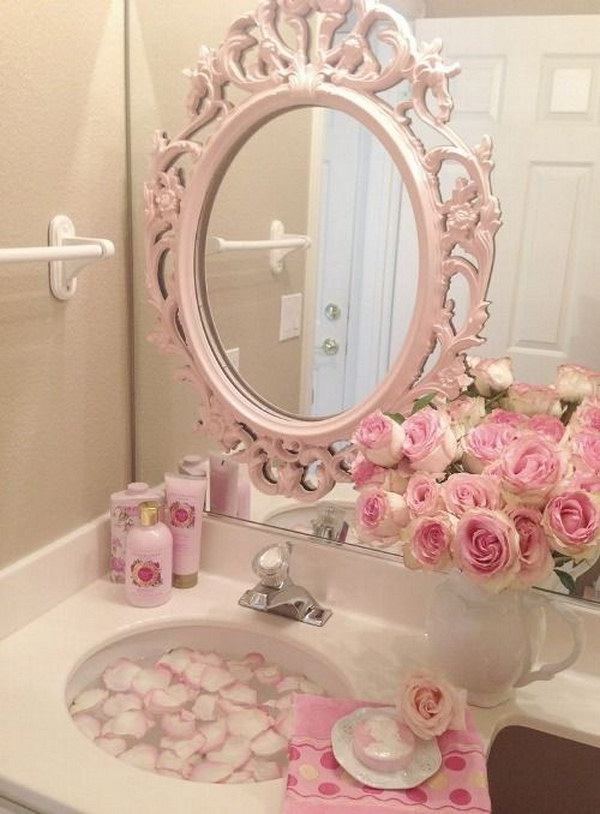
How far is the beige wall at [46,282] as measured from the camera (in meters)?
1.07

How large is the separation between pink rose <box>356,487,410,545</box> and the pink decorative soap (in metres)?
0.20

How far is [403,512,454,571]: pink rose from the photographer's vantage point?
2.79ft

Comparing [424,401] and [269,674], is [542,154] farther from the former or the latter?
[269,674]

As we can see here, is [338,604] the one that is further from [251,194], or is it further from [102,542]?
[251,194]

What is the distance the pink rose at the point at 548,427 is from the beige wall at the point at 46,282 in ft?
2.26

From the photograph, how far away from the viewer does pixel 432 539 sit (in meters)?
0.86

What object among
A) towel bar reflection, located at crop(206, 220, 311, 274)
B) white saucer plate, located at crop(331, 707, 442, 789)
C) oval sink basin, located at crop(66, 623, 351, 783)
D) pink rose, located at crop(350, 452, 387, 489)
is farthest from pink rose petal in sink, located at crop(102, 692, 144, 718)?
towel bar reflection, located at crop(206, 220, 311, 274)

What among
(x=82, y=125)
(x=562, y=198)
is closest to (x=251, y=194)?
(x=82, y=125)

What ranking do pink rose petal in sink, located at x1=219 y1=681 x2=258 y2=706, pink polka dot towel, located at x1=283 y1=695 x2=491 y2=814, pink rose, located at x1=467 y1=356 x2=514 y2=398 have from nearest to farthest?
pink polka dot towel, located at x1=283 y1=695 x2=491 y2=814
pink rose, located at x1=467 y1=356 x2=514 y2=398
pink rose petal in sink, located at x1=219 y1=681 x2=258 y2=706

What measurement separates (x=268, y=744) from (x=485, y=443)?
48cm

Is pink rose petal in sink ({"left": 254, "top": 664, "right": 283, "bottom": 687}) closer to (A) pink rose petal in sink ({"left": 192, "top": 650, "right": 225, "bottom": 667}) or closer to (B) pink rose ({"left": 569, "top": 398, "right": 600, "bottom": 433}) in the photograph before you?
(A) pink rose petal in sink ({"left": 192, "top": 650, "right": 225, "bottom": 667})

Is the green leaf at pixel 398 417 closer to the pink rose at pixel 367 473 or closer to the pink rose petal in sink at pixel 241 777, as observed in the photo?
the pink rose at pixel 367 473

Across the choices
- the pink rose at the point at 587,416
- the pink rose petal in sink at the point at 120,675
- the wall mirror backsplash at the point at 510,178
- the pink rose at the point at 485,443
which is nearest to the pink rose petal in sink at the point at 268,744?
the pink rose petal in sink at the point at 120,675

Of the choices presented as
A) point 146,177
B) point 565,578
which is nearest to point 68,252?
point 146,177
